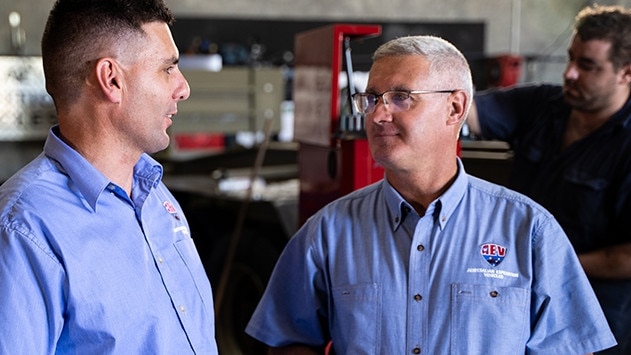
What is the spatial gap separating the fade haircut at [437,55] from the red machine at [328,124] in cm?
80

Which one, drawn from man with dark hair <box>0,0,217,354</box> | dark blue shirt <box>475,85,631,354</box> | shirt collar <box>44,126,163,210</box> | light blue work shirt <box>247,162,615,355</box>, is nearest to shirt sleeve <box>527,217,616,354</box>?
A: light blue work shirt <box>247,162,615,355</box>

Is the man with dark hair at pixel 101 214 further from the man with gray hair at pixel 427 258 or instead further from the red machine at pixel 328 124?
the red machine at pixel 328 124

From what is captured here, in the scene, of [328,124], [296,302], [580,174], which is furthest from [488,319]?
[328,124]

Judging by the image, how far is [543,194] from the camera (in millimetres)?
2807

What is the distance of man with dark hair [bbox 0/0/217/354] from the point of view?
1.42m

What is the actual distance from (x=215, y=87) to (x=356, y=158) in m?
4.72

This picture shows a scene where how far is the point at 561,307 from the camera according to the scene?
1.85m

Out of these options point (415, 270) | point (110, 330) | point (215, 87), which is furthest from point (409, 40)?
point (215, 87)

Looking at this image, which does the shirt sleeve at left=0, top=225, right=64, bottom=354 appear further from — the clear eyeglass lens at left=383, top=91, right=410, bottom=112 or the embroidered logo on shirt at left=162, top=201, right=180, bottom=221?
the clear eyeglass lens at left=383, top=91, right=410, bottom=112

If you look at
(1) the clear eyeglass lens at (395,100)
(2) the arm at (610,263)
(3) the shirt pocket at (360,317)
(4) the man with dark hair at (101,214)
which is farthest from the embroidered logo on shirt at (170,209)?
(2) the arm at (610,263)

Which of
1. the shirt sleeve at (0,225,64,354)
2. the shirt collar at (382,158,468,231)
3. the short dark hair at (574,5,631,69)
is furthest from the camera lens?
the short dark hair at (574,5,631,69)

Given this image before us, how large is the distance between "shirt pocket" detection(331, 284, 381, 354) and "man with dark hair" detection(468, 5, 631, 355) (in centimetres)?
100

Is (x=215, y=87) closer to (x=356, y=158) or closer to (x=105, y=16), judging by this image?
(x=356, y=158)

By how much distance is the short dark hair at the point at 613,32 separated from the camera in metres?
2.72
